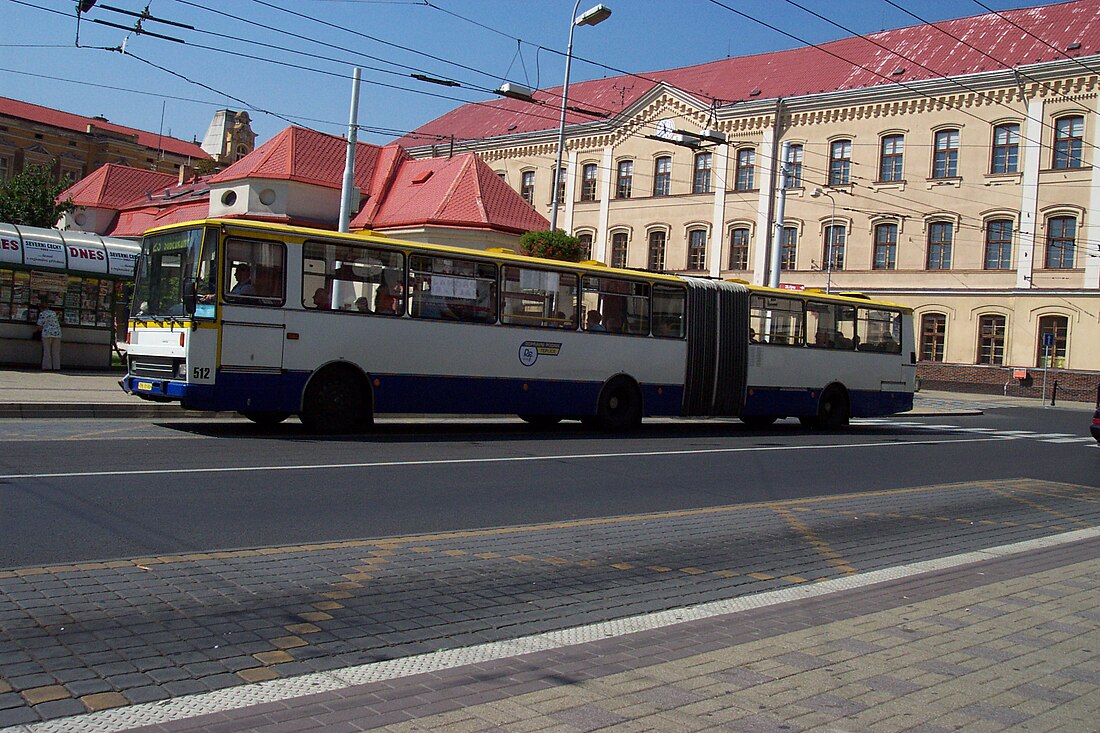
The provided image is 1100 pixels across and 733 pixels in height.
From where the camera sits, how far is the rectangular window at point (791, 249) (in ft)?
174

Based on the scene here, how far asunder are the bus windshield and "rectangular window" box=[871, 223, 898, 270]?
41072mm

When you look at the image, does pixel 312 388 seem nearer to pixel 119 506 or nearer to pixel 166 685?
pixel 119 506

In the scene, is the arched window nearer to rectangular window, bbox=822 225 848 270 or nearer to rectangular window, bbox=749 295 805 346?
rectangular window, bbox=822 225 848 270

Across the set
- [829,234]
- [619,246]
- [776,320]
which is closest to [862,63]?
[829,234]

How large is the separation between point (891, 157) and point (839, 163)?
2624mm

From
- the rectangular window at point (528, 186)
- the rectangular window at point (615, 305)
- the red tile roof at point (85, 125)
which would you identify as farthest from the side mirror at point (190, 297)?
the red tile roof at point (85, 125)

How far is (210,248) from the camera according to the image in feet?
49.3

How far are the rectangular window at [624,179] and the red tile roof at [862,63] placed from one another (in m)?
3.71

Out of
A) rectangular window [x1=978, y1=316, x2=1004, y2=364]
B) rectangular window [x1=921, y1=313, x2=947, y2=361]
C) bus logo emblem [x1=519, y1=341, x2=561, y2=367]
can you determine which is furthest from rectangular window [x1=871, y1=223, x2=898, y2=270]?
bus logo emblem [x1=519, y1=341, x2=561, y2=367]

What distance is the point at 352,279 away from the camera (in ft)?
54.0

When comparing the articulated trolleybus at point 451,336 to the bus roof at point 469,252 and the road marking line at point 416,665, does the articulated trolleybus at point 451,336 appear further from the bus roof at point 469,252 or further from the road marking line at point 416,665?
the road marking line at point 416,665

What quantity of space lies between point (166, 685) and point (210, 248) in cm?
1113

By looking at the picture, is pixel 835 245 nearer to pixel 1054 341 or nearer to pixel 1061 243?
pixel 1061 243

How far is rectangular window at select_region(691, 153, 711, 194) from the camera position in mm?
55562
